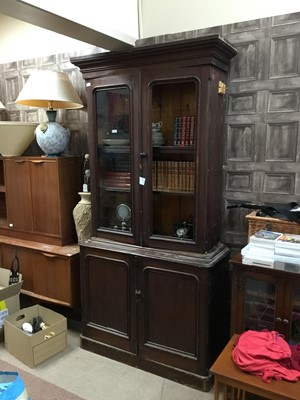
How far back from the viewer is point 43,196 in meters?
2.94

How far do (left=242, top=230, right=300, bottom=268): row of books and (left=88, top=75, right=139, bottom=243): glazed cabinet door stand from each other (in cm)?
80

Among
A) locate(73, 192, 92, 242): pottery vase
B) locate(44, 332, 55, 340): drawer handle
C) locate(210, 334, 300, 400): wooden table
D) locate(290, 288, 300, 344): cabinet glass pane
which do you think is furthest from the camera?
locate(73, 192, 92, 242): pottery vase

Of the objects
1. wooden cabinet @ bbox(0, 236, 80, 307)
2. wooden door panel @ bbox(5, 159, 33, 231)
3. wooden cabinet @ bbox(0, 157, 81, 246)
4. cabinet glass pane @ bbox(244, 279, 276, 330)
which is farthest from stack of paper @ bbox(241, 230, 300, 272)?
wooden door panel @ bbox(5, 159, 33, 231)

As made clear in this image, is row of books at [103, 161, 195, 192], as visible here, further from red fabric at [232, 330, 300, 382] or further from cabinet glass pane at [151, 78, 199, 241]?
red fabric at [232, 330, 300, 382]

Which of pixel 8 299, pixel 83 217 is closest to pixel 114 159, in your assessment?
pixel 83 217

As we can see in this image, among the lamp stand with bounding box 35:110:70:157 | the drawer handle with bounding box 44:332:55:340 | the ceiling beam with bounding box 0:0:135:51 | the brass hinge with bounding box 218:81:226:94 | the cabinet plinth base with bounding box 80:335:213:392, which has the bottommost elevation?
the cabinet plinth base with bounding box 80:335:213:392

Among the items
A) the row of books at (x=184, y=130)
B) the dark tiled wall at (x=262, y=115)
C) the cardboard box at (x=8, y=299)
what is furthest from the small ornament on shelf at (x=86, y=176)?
the dark tiled wall at (x=262, y=115)

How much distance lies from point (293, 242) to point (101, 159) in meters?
1.43

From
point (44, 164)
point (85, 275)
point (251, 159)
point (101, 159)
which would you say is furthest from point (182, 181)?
point (44, 164)

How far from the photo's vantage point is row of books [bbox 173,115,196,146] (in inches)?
88.1

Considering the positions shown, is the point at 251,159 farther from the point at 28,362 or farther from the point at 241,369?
the point at 28,362

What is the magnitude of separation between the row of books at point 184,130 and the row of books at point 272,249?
725 mm

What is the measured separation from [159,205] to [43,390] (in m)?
1.44

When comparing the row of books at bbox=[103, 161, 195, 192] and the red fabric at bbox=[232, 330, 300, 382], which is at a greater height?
the row of books at bbox=[103, 161, 195, 192]
